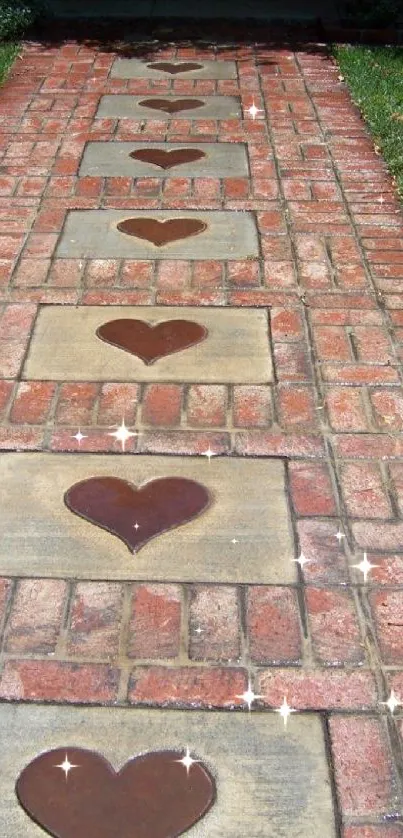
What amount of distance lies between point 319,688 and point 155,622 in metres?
0.49

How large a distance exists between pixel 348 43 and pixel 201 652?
283 inches

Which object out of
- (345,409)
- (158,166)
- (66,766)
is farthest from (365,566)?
(158,166)

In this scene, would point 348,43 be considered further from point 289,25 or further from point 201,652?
point 201,652

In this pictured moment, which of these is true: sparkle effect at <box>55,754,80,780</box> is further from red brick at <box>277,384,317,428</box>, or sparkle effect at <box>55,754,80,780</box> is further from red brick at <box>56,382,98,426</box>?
red brick at <box>277,384,317,428</box>

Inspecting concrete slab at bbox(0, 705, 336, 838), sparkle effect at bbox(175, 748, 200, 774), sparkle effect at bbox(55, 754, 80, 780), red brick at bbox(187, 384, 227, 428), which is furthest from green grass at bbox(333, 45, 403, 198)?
sparkle effect at bbox(55, 754, 80, 780)

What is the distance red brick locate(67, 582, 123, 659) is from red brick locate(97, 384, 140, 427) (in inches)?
33.7

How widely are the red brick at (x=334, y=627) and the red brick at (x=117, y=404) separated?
1.07m

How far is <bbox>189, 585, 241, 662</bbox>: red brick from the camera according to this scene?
107 inches

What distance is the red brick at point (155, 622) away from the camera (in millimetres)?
2729

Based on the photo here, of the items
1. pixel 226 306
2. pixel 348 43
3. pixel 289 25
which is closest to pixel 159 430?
pixel 226 306

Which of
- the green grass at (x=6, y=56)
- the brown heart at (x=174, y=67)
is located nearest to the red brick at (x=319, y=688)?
the green grass at (x=6, y=56)

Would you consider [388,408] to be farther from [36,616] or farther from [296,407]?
[36,616]

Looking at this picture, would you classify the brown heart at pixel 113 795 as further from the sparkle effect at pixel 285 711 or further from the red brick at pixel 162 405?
the red brick at pixel 162 405

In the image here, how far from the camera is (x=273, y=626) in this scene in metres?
2.80
